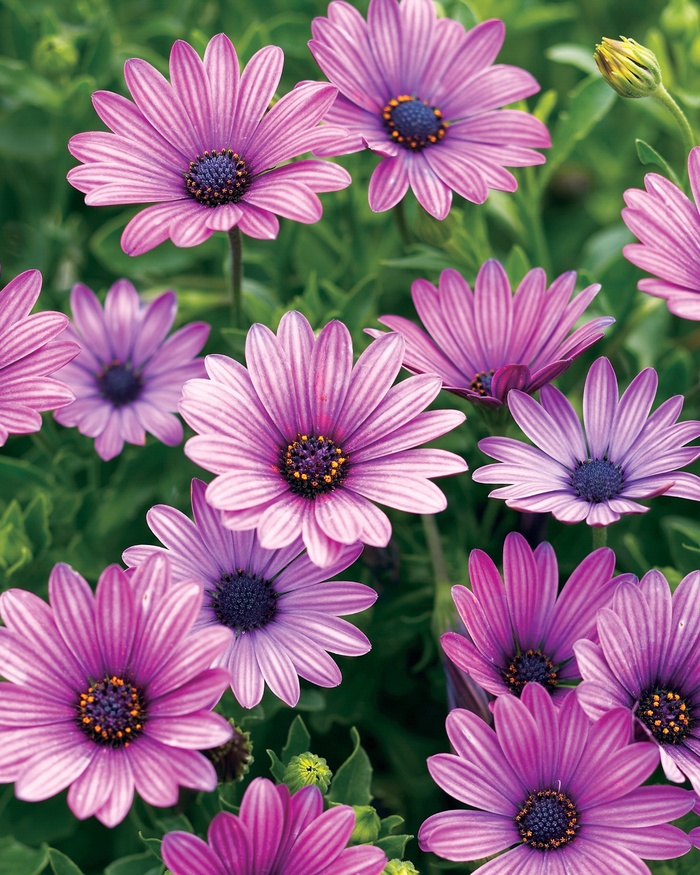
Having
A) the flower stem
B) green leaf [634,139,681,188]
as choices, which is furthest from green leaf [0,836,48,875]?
green leaf [634,139,681,188]

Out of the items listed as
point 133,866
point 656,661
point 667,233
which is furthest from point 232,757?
point 667,233

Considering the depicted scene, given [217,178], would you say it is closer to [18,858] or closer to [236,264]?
[236,264]

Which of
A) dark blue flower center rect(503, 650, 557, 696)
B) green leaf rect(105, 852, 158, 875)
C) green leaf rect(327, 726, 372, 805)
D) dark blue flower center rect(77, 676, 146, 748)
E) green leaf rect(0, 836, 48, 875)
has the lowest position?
green leaf rect(0, 836, 48, 875)

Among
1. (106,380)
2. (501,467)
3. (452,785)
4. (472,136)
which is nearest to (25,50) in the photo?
(106,380)

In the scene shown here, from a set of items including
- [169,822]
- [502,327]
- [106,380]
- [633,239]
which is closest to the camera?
[169,822]

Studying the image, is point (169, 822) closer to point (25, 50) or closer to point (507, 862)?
point (507, 862)

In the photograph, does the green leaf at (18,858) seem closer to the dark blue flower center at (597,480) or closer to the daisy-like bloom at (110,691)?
the daisy-like bloom at (110,691)

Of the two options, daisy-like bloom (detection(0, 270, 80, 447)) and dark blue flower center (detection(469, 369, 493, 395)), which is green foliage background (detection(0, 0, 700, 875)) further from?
daisy-like bloom (detection(0, 270, 80, 447))
